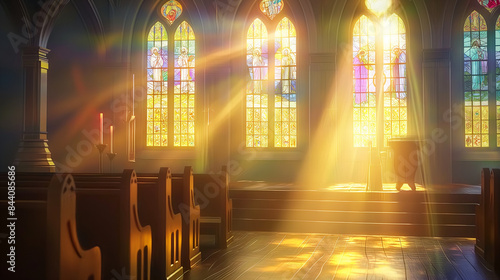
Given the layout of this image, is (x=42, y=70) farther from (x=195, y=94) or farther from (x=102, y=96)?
(x=195, y=94)

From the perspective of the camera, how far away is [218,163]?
36.0ft

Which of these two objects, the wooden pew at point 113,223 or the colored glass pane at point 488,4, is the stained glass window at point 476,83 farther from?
the wooden pew at point 113,223

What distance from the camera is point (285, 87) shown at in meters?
11.3

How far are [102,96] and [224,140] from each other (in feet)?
9.66

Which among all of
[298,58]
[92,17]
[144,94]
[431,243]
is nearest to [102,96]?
[144,94]

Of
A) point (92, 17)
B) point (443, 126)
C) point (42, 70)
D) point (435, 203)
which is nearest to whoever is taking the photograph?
point (435, 203)

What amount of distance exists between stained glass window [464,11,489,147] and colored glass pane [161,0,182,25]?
20.3 ft

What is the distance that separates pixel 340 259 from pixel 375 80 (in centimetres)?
658

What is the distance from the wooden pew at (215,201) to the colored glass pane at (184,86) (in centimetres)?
575

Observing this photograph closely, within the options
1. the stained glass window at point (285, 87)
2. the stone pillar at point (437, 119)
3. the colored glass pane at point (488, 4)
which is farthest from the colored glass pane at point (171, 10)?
the colored glass pane at point (488, 4)

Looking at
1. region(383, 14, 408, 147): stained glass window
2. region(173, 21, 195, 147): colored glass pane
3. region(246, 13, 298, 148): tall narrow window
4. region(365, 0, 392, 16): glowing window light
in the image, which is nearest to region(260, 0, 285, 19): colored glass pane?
region(246, 13, 298, 148): tall narrow window

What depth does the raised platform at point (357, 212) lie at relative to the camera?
6.82 metres

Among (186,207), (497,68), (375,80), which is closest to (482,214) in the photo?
(186,207)

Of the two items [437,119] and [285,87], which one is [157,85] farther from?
[437,119]
